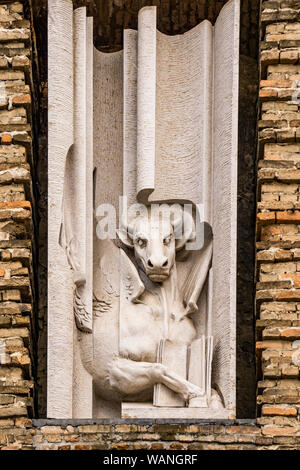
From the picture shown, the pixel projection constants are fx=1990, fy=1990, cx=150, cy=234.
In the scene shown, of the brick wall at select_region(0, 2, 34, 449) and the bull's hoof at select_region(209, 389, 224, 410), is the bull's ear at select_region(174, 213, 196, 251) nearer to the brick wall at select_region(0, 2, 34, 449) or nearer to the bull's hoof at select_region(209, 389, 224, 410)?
the brick wall at select_region(0, 2, 34, 449)

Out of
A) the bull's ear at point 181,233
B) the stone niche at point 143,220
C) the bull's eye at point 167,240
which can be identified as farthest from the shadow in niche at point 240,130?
the bull's eye at point 167,240

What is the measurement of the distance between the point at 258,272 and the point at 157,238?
0.63 meters

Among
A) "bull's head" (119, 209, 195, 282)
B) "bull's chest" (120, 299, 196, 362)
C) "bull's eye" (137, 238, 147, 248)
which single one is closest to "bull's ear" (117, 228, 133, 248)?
"bull's head" (119, 209, 195, 282)

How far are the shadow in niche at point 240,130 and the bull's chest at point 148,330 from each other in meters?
0.48

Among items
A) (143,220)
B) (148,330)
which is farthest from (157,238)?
(148,330)

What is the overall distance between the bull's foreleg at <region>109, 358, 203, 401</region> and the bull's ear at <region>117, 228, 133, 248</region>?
0.73m

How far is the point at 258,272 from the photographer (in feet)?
37.3

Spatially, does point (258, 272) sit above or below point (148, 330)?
above

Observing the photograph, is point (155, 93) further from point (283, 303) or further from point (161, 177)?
point (283, 303)

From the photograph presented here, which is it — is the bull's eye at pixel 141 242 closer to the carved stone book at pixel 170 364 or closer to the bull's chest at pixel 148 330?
the bull's chest at pixel 148 330

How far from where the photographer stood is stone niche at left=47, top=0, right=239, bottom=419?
37.1ft

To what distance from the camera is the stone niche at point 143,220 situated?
37.1ft

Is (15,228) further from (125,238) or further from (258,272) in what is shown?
(258,272)

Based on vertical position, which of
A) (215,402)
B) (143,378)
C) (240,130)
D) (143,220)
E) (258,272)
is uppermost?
(240,130)
